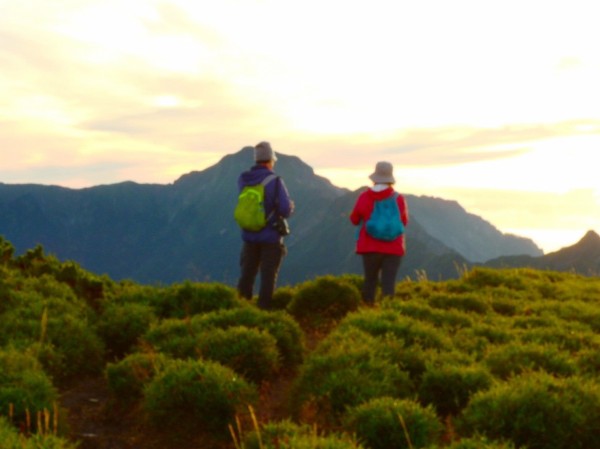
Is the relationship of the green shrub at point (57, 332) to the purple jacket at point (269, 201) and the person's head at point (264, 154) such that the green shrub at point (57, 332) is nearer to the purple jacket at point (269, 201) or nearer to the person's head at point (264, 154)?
the purple jacket at point (269, 201)

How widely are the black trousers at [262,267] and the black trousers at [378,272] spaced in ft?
5.85

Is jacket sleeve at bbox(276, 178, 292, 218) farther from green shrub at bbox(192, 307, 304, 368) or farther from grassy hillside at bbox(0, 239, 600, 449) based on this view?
green shrub at bbox(192, 307, 304, 368)

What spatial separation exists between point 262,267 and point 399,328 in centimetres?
453

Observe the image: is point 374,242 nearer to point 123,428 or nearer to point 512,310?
point 512,310

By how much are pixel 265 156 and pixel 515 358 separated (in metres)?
6.62

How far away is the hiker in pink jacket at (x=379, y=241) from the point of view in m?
15.5

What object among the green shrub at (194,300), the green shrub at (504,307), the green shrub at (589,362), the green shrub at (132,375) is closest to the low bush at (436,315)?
the green shrub at (504,307)

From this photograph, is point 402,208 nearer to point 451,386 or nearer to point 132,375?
point 451,386

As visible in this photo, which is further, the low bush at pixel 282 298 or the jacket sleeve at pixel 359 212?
the low bush at pixel 282 298

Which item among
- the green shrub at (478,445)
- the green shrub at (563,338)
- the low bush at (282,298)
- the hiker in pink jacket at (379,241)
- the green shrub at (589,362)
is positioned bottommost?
the green shrub at (478,445)

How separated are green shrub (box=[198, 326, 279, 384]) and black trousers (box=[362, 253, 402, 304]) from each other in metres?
4.86

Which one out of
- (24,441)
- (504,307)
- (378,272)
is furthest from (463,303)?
(24,441)

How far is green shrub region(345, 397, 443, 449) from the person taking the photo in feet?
25.9

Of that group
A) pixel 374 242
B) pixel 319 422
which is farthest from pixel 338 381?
pixel 374 242
